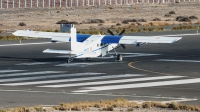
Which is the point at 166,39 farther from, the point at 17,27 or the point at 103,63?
the point at 17,27

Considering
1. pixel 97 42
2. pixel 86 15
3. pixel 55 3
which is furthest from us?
A: pixel 55 3

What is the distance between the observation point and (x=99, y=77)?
1518 inches

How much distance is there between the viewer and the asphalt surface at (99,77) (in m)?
30.7

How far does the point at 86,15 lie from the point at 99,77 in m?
76.2

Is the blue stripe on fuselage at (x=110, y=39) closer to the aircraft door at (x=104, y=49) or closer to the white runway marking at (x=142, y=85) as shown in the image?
the aircraft door at (x=104, y=49)

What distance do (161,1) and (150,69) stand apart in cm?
11414

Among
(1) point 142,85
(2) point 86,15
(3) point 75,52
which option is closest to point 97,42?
(3) point 75,52

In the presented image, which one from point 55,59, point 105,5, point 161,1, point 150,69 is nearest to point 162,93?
point 150,69

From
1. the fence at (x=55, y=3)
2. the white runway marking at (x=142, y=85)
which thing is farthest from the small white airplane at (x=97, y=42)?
the fence at (x=55, y=3)

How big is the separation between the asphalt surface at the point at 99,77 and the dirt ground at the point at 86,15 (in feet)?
111

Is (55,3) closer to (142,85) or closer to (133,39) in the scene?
(133,39)

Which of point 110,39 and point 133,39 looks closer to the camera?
point 133,39

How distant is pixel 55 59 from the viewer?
49625 millimetres

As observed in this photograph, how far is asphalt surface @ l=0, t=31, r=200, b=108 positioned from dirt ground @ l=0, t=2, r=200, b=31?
111 ft
